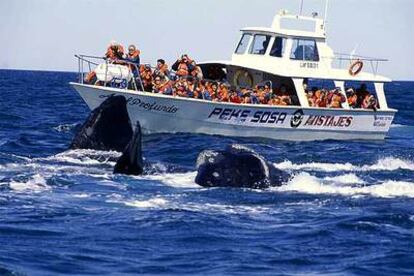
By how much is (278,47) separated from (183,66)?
441 centimetres

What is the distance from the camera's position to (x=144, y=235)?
50.4 feet

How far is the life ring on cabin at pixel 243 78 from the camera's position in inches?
1527

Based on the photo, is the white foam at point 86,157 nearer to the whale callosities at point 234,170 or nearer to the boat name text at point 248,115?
the whale callosities at point 234,170

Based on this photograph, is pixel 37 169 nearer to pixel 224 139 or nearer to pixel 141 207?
pixel 141 207

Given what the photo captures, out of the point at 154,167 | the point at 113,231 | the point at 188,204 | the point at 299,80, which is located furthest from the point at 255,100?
the point at 113,231

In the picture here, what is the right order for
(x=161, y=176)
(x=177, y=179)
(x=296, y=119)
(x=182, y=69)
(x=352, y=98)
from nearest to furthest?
(x=177, y=179)
(x=161, y=176)
(x=182, y=69)
(x=296, y=119)
(x=352, y=98)

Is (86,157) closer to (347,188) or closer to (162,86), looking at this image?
(347,188)

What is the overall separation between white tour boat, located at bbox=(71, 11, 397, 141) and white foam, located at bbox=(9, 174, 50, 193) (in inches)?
564

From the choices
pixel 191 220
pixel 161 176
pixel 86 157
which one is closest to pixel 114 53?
pixel 86 157

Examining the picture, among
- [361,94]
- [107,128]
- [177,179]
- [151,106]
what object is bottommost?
[177,179]

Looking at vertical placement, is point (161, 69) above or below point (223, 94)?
above

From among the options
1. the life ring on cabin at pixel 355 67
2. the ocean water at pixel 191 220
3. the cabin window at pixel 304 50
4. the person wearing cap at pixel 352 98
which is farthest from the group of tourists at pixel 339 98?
the ocean water at pixel 191 220

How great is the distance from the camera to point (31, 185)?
65.9 ft

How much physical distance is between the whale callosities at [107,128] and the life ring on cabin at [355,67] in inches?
665
